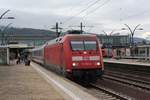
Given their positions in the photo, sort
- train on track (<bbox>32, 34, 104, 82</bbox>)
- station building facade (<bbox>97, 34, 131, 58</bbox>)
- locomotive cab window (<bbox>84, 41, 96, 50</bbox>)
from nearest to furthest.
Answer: train on track (<bbox>32, 34, 104, 82</bbox>)
locomotive cab window (<bbox>84, 41, 96, 50</bbox>)
station building facade (<bbox>97, 34, 131, 58</bbox>)

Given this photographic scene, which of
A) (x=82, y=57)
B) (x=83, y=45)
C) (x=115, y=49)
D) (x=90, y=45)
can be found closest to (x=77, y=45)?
(x=83, y=45)

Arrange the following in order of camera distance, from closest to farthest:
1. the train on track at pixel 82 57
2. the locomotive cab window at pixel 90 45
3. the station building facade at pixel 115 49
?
the train on track at pixel 82 57 → the locomotive cab window at pixel 90 45 → the station building facade at pixel 115 49

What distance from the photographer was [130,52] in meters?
95.9

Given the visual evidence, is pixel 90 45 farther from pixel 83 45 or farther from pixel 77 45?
pixel 77 45

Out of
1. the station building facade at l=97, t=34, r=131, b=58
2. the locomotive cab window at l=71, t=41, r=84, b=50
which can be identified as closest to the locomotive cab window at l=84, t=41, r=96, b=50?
the locomotive cab window at l=71, t=41, r=84, b=50

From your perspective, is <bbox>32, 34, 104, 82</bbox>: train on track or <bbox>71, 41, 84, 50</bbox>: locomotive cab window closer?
<bbox>32, 34, 104, 82</bbox>: train on track

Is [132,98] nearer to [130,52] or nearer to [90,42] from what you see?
[90,42]

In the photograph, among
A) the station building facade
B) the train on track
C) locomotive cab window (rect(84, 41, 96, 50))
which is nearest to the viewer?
the train on track

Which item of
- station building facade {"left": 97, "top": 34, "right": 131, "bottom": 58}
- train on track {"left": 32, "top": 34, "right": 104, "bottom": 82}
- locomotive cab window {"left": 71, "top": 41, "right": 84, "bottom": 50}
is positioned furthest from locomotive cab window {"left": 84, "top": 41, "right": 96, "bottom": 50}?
station building facade {"left": 97, "top": 34, "right": 131, "bottom": 58}

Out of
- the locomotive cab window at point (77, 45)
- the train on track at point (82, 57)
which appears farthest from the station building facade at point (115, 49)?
the locomotive cab window at point (77, 45)

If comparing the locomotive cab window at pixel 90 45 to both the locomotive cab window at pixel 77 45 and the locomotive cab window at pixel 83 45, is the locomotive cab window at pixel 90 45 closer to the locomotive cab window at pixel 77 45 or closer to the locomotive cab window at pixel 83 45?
the locomotive cab window at pixel 83 45

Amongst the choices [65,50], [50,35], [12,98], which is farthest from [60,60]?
[50,35]

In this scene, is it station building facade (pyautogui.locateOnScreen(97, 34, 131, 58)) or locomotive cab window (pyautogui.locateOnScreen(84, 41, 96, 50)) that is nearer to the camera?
locomotive cab window (pyautogui.locateOnScreen(84, 41, 96, 50))

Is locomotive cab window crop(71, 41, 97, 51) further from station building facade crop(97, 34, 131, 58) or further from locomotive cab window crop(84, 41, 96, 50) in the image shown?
station building facade crop(97, 34, 131, 58)
